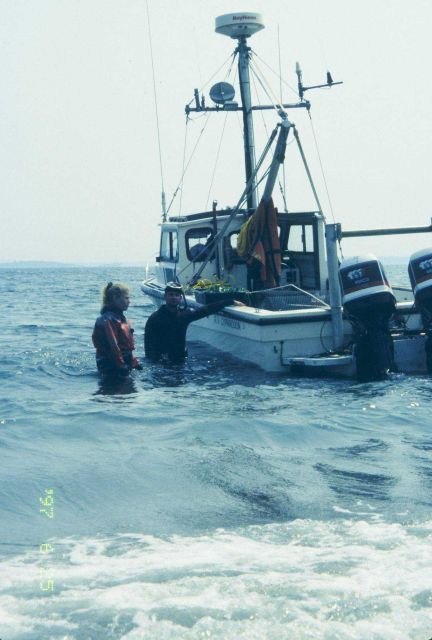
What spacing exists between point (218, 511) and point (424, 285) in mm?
5517

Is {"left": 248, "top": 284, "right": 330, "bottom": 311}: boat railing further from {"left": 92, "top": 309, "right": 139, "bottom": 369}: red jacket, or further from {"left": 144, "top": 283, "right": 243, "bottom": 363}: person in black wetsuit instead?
{"left": 92, "top": 309, "right": 139, "bottom": 369}: red jacket

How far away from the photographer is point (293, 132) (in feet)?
38.3

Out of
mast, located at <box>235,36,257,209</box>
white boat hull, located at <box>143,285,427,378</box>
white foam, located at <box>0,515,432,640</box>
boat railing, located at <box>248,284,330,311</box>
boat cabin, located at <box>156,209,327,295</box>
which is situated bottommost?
white foam, located at <box>0,515,432,640</box>

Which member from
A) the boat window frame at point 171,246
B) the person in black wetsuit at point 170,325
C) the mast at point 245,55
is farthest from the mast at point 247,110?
the person in black wetsuit at point 170,325

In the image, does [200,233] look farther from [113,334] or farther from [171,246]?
[113,334]

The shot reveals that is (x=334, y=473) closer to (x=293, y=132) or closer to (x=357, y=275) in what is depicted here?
(x=357, y=275)

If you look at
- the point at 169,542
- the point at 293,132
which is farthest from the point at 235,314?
the point at 169,542

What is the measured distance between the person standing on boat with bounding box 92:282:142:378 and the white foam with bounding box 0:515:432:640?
4.73 meters

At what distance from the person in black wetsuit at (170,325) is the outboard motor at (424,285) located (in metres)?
2.51

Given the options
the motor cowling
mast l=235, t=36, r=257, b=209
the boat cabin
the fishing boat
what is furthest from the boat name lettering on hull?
mast l=235, t=36, r=257, b=209

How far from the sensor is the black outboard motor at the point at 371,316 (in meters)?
9.73

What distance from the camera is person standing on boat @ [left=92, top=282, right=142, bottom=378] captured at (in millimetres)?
9312

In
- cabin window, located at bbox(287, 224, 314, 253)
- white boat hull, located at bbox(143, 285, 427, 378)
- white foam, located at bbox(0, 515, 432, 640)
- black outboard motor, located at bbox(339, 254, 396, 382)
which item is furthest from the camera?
cabin window, located at bbox(287, 224, 314, 253)

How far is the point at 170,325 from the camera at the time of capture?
10.7 m
